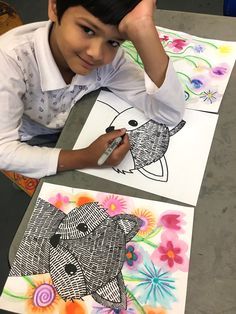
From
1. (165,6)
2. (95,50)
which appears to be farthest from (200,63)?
(165,6)

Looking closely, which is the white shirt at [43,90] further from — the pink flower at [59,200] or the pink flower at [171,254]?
the pink flower at [171,254]

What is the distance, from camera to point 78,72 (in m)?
0.81

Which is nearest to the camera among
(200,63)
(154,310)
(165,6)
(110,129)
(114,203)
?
(154,310)

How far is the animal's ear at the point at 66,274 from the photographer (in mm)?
596

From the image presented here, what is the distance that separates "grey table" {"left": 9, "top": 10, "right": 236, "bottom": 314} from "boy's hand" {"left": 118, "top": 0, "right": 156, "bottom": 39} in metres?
0.18

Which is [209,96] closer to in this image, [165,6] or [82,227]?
[82,227]

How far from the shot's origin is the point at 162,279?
61 centimetres

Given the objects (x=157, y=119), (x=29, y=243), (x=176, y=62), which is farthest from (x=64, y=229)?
(x=176, y=62)

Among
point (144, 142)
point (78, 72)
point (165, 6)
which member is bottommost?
point (144, 142)

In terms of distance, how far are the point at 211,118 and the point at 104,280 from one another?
1.31 ft

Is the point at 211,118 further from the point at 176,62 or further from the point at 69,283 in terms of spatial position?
the point at 69,283

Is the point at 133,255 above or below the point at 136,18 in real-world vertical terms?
below

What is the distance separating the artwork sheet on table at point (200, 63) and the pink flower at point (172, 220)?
10.2 inches

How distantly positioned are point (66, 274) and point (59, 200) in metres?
0.14
